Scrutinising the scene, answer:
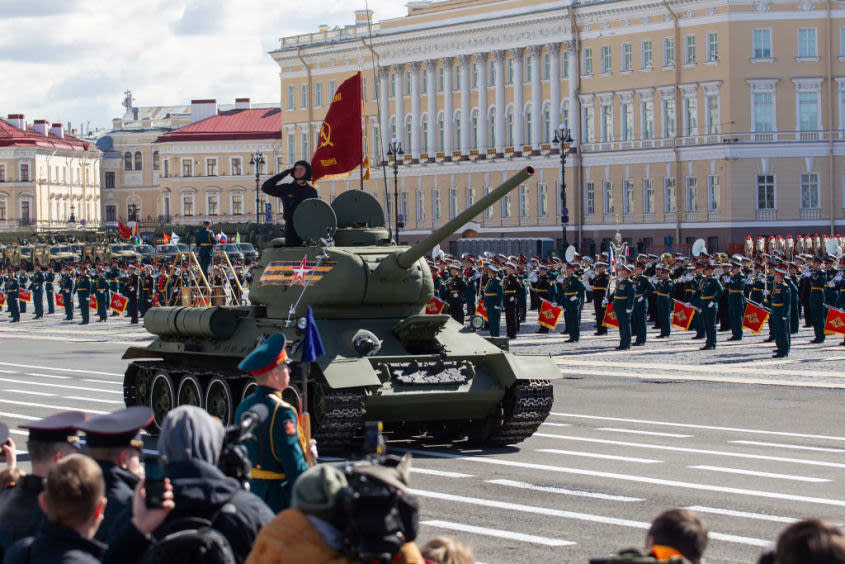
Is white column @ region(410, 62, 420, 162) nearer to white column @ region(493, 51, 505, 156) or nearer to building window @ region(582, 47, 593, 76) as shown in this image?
white column @ region(493, 51, 505, 156)

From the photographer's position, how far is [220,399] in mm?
18391

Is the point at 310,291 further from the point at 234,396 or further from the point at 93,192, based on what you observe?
the point at 93,192

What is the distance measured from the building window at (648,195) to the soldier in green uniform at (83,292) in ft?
124

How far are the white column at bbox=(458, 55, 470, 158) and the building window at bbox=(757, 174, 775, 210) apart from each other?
21.6 metres

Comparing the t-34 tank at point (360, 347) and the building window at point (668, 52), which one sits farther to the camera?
the building window at point (668, 52)

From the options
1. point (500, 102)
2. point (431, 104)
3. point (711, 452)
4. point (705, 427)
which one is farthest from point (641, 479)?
point (431, 104)

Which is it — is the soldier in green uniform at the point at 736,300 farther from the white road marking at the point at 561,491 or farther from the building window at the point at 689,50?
the building window at the point at 689,50

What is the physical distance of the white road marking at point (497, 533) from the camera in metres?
11.8

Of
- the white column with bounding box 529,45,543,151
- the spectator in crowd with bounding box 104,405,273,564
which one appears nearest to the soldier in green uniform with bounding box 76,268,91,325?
the white column with bounding box 529,45,543,151

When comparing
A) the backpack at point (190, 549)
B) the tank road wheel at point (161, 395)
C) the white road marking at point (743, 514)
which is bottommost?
the white road marking at point (743, 514)

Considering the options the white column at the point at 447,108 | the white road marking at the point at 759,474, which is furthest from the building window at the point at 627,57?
the white road marking at the point at 759,474

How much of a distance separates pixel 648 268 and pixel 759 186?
35672 millimetres

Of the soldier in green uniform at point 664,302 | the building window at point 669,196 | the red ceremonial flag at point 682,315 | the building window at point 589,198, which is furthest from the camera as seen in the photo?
the building window at point 589,198

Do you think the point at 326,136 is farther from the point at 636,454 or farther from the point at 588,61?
the point at 588,61
